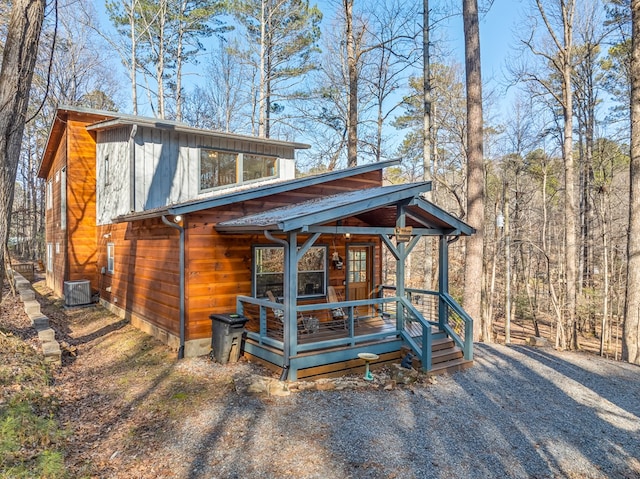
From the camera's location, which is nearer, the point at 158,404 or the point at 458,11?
the point at 158,404

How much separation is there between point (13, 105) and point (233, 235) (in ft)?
13.2

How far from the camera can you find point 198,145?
1111cm

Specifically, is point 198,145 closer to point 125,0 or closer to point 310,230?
point 310,230

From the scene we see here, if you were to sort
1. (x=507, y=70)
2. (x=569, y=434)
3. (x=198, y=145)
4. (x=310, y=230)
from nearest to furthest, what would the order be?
(x=569, y=434)
(x=310, y=230)
(x=198, y=145)
(x=507, y=70)

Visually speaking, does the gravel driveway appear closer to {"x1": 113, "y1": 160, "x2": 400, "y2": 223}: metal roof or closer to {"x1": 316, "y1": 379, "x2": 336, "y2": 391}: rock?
{"x1": 316, "y1": 379, "x2": 336, "y2": 391}: rock

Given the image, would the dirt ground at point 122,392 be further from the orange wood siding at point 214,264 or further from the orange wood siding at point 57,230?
the orange wood siding at point 57,230

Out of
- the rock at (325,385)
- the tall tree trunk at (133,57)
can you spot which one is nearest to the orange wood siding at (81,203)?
the tall tree trunk at (133,57)

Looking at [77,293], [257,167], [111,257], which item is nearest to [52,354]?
[111,257]

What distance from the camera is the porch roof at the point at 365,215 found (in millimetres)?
6223

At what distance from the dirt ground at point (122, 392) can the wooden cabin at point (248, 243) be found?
662 mm

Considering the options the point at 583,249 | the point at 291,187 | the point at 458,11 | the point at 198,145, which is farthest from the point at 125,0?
the point at 583,249

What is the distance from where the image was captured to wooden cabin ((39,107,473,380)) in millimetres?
6957

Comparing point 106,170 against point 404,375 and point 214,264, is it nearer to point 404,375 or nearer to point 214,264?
point 214,264

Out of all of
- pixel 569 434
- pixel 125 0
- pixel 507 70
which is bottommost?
pixel 569 434
